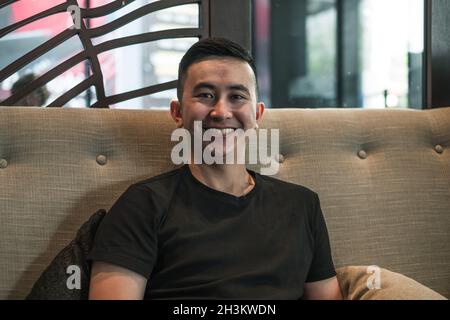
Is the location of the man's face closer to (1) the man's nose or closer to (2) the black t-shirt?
(1) the man's nose

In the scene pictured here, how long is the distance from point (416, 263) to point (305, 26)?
604cm

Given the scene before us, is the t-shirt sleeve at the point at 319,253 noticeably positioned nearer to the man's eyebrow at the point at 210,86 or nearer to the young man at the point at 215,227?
the young man at the point at 215,227

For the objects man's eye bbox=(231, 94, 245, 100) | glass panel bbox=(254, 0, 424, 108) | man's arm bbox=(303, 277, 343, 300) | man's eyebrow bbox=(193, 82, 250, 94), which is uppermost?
glass panel bbox=(254, 0, 424, 108)

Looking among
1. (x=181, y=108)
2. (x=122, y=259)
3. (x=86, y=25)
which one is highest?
(x=86, y=25)

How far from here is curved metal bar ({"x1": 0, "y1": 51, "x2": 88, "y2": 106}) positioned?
1595 millimetres

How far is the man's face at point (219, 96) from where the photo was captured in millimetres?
1241

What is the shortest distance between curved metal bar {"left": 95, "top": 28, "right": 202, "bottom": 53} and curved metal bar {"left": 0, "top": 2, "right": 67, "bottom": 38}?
153mm

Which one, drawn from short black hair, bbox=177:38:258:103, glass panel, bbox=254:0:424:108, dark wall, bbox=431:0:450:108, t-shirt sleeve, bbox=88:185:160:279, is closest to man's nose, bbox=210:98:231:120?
short black hair, bbox=177:38:258:103

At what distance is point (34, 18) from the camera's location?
1.63m

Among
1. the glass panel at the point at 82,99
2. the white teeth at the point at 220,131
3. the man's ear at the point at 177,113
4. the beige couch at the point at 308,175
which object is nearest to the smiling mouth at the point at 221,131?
the white teeth at the point at 220,131
